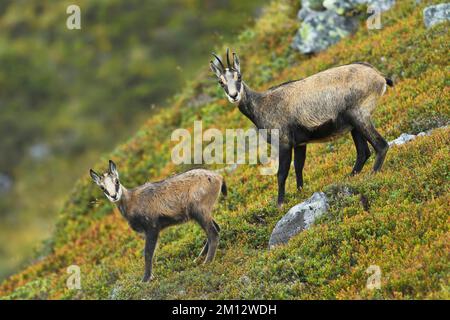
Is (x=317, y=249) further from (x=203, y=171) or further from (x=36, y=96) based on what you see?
(x=36, y=96)

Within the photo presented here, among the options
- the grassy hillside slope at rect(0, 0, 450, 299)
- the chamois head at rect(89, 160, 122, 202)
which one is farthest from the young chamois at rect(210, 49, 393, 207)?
the chamois head at rect(89, 160, 122, 202)

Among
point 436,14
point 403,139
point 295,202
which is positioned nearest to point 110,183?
point 295,202

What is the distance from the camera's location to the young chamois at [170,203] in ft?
49.2

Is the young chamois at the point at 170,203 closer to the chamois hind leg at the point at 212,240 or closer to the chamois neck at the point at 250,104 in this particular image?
the chamois hind leg at the point at 212,240

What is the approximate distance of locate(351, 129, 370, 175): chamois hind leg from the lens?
15.9m

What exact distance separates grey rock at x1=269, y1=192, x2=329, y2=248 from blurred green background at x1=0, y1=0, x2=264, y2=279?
47.3 meters

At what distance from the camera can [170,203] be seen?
15164 millimetres

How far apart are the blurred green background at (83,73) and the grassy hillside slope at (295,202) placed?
33705 mm

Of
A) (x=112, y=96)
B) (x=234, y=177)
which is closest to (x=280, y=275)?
(x=234, y=177)

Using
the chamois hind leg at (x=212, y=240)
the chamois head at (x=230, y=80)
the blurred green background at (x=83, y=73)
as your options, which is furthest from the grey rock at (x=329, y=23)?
the blurred green background at (x=83, y=73)

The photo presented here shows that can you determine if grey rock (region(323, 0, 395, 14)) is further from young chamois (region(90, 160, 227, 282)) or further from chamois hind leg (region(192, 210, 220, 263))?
chamois hind leg (region(192, 210, 220, 263))

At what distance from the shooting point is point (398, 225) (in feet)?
43.4

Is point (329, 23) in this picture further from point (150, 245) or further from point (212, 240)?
point (150, 245)

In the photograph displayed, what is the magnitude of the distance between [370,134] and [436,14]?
381 inches
